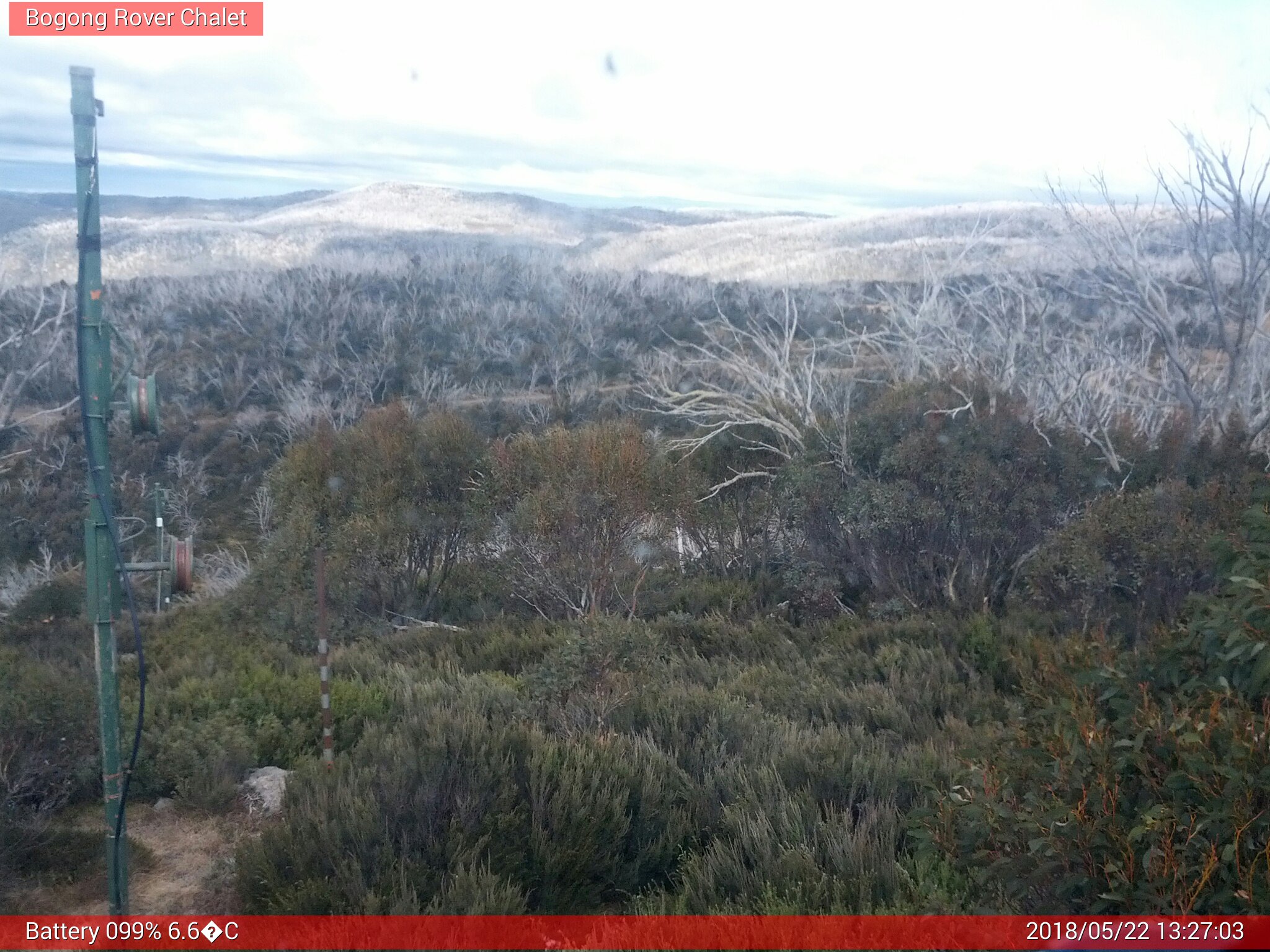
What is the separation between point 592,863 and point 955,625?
6.10 metres

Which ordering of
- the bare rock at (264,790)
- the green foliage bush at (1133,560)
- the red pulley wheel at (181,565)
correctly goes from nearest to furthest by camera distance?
the red pulley wheel at (181,565), the bare rock at (264,790), the green foliage bush at (1133,560)

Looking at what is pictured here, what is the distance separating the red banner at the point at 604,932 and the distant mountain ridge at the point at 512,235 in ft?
82.4

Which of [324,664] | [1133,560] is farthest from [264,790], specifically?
[1133,560]

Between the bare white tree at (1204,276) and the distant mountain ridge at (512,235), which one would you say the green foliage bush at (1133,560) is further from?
the distant mountain ridge at (512,235)

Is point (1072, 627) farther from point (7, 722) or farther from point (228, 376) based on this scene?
point (228, 376)

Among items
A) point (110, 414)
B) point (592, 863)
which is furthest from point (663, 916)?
point (110, 414)

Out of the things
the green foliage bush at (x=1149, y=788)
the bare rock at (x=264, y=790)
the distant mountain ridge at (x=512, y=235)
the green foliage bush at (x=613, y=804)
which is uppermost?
the distant mountain ridge at (x=512, y=235)

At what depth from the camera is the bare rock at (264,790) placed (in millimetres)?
5617

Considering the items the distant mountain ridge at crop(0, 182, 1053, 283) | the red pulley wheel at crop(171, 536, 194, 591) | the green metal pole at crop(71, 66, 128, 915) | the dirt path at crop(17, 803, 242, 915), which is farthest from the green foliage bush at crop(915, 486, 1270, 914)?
the distant mountain ridge at crop(0, 182, 1053, 283)

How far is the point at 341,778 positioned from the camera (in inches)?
182

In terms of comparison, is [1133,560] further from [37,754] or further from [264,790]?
[37,754]

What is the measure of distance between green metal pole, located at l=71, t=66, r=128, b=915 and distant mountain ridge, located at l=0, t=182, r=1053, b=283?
986 inches

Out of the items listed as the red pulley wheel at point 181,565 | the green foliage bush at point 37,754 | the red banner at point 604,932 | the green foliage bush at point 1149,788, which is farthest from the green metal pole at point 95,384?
the green foliage bush at point 1149,788

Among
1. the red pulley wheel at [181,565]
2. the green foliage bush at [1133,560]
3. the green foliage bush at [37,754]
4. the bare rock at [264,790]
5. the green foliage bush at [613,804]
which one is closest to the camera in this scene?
the green foliage bush at [613,804]
